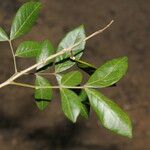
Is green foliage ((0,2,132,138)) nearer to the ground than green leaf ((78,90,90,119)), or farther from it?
farther from it

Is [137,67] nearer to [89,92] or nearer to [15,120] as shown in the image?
[15,120]

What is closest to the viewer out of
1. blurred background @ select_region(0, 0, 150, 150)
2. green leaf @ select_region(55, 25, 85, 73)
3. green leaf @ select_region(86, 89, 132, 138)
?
green leaf @ select_region(86, 89, 132, 138)

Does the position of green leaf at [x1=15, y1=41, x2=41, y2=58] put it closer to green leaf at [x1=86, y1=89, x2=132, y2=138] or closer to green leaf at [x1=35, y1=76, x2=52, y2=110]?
green leaf at [x1=35, y1=76, x2=52, y2=110]

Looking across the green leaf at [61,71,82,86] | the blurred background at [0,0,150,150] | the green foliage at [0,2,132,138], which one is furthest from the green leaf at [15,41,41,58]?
the blurred background at [0,0,150,150]

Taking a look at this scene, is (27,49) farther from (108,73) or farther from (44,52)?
(108,73)

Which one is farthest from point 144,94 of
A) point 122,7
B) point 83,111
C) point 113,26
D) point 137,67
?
point 83,111

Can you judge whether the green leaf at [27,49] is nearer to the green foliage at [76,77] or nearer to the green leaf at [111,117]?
the green foliage at [76,77]
